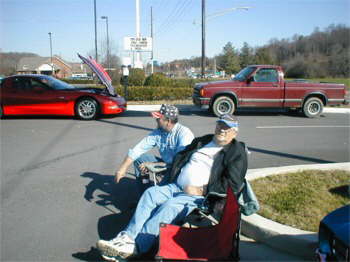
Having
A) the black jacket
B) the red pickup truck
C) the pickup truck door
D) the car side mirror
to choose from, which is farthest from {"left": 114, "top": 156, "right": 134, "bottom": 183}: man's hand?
the pickup truck door

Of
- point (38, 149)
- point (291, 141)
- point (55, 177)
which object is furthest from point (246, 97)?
point (55, 177)

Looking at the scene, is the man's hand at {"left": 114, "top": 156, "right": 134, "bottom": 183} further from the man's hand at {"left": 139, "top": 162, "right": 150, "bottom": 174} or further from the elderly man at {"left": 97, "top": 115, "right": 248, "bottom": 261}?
the elderly man at {"left": 97, "top": 115, "right": 248, "bottom": 261}

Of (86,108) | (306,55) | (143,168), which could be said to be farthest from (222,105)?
(306,55)

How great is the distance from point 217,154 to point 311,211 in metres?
1.34

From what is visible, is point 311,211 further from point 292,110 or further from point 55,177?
point 292,110

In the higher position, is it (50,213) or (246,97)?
(246,97)

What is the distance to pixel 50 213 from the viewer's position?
13.5 feet

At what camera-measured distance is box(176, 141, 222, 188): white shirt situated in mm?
3416

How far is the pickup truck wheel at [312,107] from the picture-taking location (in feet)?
41.4

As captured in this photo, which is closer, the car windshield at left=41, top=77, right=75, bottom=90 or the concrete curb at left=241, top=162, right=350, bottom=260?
the concrete curb at left=241, top=162, right=350, bottom=260

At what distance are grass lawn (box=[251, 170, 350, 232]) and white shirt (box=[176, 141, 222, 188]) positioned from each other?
0.89 meters

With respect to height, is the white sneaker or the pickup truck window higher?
the pickup truck window

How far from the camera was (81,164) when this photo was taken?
6223 millimetres

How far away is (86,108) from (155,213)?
8741mm
